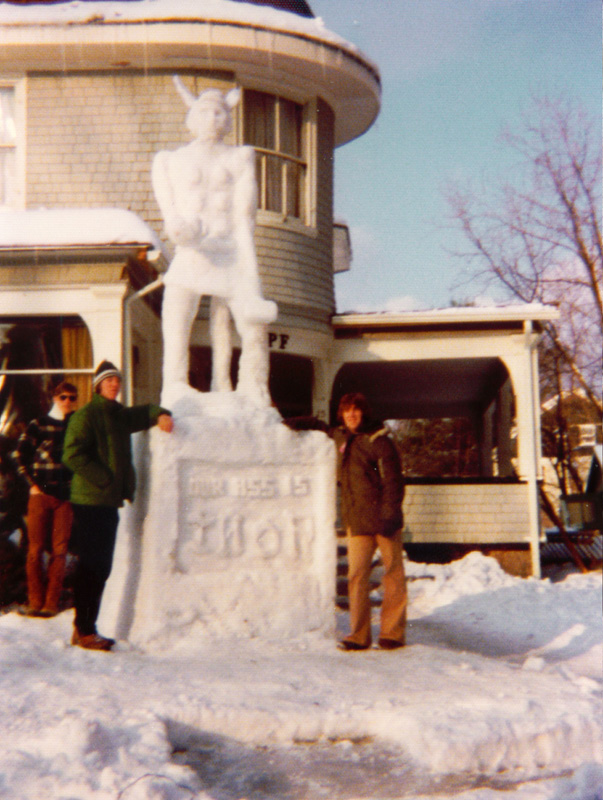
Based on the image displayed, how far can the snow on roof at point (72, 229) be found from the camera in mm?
8648

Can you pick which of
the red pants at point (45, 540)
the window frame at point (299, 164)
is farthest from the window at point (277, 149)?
the red pants at point (45, 540)

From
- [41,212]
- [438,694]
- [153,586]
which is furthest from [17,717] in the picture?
[41,212]

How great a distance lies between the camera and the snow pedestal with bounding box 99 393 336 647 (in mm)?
5410

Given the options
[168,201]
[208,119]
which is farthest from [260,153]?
[168,201]

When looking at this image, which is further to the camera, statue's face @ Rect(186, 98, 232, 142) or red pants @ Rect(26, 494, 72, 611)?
red pants @ Rect(26, 494, 72, 611)

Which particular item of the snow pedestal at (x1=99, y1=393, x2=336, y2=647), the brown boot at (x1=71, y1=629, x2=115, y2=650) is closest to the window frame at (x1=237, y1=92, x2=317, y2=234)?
the snow pedestal at (x1=99, y1=393, x2=336, y2=647)

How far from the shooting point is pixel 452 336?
11.6 m

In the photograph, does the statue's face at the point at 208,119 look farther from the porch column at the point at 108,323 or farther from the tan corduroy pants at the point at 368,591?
the porch column at the point at 108,323

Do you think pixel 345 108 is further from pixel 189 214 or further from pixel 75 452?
pixel 75 452

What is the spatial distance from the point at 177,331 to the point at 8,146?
6449 mm

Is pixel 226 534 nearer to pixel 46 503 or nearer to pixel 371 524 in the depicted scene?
pixel 371 524

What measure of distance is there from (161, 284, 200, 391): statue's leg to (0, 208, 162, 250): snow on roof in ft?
8.75

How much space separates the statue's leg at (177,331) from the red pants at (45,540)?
3.79 ft

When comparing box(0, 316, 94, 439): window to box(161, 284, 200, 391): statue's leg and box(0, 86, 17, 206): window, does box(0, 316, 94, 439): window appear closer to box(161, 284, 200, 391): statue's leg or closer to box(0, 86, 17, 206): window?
box(0, 86, 17, 206): window
